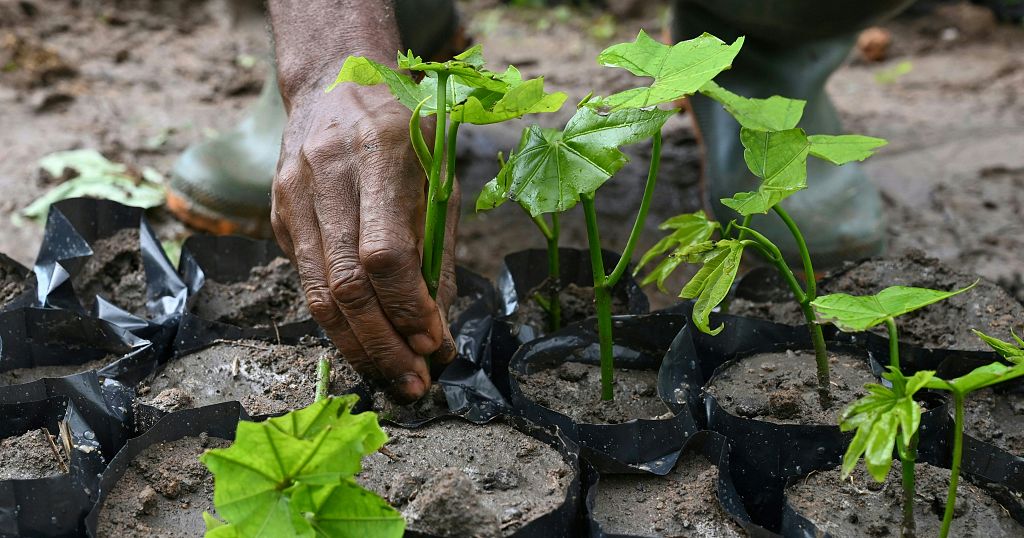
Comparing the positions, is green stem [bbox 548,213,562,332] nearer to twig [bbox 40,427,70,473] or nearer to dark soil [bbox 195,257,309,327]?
dark soil [bbox 195,257,309,327]

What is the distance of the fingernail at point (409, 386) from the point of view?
4.38ft

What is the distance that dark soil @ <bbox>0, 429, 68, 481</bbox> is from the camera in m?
1.24

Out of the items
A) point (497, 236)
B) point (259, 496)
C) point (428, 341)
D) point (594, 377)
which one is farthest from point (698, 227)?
point (497, 236)

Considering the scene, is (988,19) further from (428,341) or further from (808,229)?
(428,341)

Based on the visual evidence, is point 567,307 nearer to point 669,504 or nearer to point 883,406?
point 669,504

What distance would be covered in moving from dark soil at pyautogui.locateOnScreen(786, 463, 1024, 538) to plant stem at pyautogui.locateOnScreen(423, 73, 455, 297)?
0.58 meters

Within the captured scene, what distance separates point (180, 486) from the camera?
3.98 feet

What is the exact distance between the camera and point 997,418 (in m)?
A: 1.37

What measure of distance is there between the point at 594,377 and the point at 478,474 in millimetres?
342

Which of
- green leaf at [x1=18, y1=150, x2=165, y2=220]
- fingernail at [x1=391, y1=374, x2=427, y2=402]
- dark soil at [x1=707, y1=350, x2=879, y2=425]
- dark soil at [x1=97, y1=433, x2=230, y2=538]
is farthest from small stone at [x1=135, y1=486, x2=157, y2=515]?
green leaf at [x1=18, y1=150, x2=165, y2=220]

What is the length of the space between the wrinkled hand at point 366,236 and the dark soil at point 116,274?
2.01 feet

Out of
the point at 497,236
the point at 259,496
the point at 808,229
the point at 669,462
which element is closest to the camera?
the point at 259,496

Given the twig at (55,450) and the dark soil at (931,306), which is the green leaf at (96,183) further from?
the dark soil at (931,306)

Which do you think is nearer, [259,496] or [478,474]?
[259,496]
